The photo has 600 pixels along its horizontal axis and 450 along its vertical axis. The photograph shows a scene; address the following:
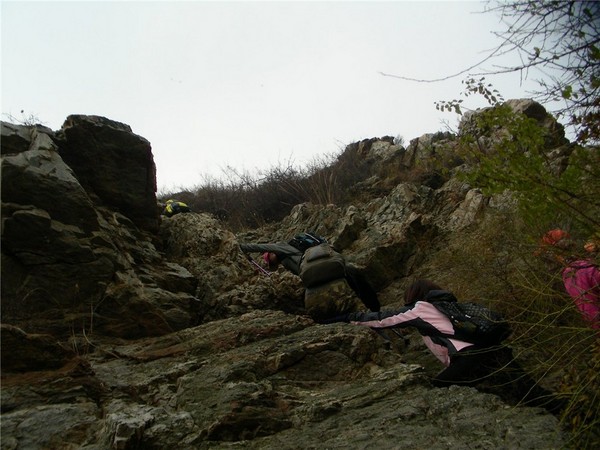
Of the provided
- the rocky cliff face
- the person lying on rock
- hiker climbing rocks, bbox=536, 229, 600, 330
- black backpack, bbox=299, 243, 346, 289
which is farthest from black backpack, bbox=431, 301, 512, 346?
black backpack, bbox=299, 243, 346, 289

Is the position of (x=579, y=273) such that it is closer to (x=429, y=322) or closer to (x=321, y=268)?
(x=429, y=322)

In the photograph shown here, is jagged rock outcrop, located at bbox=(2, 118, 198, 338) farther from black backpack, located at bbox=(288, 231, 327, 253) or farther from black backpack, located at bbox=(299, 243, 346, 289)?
black backpack, located at bbox=(288, 231, 327, 253)

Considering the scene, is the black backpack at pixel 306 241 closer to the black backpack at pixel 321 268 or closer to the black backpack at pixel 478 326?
the black backpack at pixel 321 268

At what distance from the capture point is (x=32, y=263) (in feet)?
15.3

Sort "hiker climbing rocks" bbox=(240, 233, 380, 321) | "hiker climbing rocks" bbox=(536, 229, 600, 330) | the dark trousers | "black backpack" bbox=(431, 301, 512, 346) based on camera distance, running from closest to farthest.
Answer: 1. "hiker climbing rocks" bbox=(536, 229, 600, 330)
2. the dark trousers
3. "black backpack" bbox=(431, 301, 512, 346)
4. "hiker climbing rocks" bbox=(240, 233, 380, 321)

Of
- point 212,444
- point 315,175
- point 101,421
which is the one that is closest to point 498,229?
point 212,444

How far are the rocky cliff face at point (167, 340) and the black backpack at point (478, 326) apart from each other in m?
0.49

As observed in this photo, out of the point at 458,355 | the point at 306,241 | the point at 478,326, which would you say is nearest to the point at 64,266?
the point at 306,241

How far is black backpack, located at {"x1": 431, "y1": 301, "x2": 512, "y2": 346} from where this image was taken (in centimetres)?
388

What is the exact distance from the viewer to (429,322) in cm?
421

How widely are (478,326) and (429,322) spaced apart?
1.49ft

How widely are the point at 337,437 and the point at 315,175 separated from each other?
11588 millimetres

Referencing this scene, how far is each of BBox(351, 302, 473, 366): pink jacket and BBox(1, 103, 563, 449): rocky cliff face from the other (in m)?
0.26

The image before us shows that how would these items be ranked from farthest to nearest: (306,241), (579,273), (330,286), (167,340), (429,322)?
(306,241), (330,286), (167,340), (429,322), (579,273)
